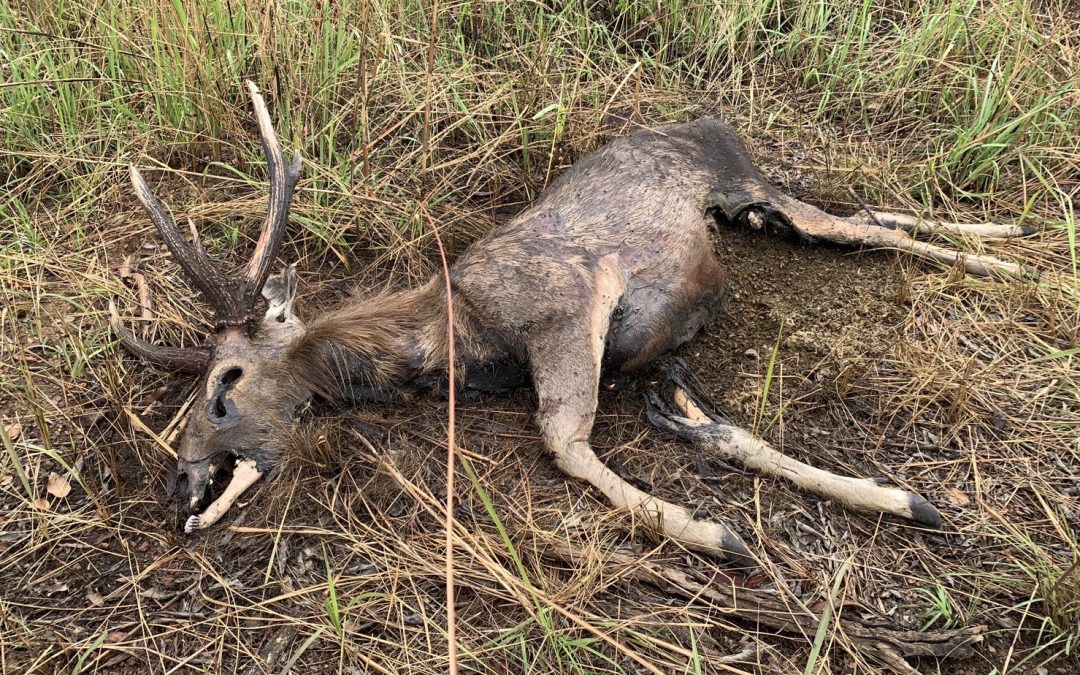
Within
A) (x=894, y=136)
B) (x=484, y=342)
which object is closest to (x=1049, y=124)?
(x=894, y=136)

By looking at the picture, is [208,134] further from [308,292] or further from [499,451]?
[499,451]

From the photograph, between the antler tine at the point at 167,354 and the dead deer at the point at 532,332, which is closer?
the dead deer at the point at 532,332

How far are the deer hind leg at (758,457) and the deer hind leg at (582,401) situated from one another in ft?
1.07

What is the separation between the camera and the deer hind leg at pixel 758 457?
9.52 feet

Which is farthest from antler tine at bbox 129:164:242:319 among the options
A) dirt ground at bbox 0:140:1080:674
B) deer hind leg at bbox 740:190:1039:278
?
deer hind leg at bbox 740:190:1039:278

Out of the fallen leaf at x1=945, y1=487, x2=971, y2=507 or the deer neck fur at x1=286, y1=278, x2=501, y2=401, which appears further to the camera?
the deer neck fur at x1=286, y1=278, x2=501, y2=401

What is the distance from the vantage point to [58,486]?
126 inches

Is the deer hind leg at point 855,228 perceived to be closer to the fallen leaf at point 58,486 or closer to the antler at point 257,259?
the antler at point 257,259

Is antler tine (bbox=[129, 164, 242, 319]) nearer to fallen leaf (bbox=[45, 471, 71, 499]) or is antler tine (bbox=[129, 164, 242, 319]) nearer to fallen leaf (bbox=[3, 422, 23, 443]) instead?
fallen leaf (bbox=[45, 471, 71, 499])

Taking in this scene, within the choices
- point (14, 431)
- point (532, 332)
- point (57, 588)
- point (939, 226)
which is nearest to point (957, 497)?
point (939, 226)

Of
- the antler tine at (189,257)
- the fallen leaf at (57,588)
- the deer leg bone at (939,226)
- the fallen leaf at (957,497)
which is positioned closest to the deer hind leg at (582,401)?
the fallen leaf at (957,497)

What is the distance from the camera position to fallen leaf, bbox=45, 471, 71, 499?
3186 mm

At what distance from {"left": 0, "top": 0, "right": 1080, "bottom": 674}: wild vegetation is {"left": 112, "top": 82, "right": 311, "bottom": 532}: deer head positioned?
0.14 m

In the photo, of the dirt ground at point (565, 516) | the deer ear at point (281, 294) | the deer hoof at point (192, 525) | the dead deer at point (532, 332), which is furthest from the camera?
the deer ear at point (281, 294)
